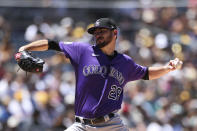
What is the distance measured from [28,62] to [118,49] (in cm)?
414

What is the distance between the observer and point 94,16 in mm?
11805

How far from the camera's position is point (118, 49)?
903 centimetres

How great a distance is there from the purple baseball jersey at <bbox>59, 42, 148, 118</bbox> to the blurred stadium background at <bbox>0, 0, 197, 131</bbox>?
11.8 ft

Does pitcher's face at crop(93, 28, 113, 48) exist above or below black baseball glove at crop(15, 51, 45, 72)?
above

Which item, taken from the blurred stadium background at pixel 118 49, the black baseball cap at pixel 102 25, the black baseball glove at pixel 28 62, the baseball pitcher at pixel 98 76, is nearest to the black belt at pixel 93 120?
the baseball pitcher at pixel 98 76

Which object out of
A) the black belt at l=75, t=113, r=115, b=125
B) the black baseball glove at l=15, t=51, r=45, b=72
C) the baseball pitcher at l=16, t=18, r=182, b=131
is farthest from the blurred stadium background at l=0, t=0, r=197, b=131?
the black baseball glove at l=15, t=51, r=45, b=72

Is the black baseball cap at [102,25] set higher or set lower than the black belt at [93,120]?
higher

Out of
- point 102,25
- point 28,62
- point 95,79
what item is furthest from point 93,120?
point 102,25

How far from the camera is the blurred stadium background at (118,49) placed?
31.3ft

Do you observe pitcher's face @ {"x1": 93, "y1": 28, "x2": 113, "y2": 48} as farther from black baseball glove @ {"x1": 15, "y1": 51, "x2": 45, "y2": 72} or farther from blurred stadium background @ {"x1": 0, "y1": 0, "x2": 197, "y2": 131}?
blurred stadium background @ {"x1": 0, "y1": 0, "x2": 197, "y2": 131}

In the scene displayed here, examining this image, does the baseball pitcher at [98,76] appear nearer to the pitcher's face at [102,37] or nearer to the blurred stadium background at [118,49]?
the pitcher's face at [102,37]

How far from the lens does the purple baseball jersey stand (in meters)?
5.17

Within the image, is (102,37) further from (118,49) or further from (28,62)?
(118,49)

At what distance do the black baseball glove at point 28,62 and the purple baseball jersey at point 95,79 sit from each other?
1.22 ft
